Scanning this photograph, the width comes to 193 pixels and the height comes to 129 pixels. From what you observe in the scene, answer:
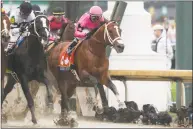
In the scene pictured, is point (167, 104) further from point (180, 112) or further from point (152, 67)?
point (180, 112)

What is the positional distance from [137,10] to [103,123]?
330 centimetres

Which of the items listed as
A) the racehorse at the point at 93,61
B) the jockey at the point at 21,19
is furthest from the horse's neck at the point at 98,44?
the jockey at the point at 21,19

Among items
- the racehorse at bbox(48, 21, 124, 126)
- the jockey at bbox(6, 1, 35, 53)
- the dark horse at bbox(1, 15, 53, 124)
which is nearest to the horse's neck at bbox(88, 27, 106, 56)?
the racehorse at bbox(48, 21, 124, 126)

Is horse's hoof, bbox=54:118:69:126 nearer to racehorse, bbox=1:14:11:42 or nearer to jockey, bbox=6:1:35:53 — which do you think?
jockey, bbox=6:1:35:53

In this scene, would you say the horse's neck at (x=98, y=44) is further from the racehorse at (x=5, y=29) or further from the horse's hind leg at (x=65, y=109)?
the racehorse at (x=5, y=29)

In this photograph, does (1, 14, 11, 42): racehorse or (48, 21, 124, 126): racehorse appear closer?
(1, 14, 11, 42): racehorse

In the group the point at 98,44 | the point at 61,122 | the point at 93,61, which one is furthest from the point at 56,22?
the point at 61,122

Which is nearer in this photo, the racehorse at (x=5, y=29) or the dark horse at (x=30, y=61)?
the racehorse at (x=5, y=29)

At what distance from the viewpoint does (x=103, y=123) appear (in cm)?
1145

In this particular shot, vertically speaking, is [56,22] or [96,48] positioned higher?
[56,22]

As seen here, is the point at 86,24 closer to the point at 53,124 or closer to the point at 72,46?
the point at 72,46

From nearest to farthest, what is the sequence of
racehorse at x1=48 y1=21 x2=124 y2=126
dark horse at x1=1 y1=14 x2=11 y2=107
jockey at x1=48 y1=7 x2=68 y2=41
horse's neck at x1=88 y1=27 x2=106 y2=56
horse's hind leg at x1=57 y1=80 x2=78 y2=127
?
1. dark horse at x1=1 y1=14 x2=11 y2=107
2. racehorse at x1=48 y1=21 x2=124 y2=126
3. horse's neck at x1=88 y1=27 x2=106 y2=56
4. horse's hind leg at x1=57 y1=80 x2=78 y2=127
5. jockey at x1=48 y1=7 x2=68 y2=41

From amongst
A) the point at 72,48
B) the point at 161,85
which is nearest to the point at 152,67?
the point at 161,85

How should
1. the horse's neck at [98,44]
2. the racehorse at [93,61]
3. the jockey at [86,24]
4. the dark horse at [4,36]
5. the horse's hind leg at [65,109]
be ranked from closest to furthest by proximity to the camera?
the dark horse at [4,36], the racehorse at [93,61], the horse's neck at [98,44], the jockey at [86,24], the horse's hind leg at [65,109]
